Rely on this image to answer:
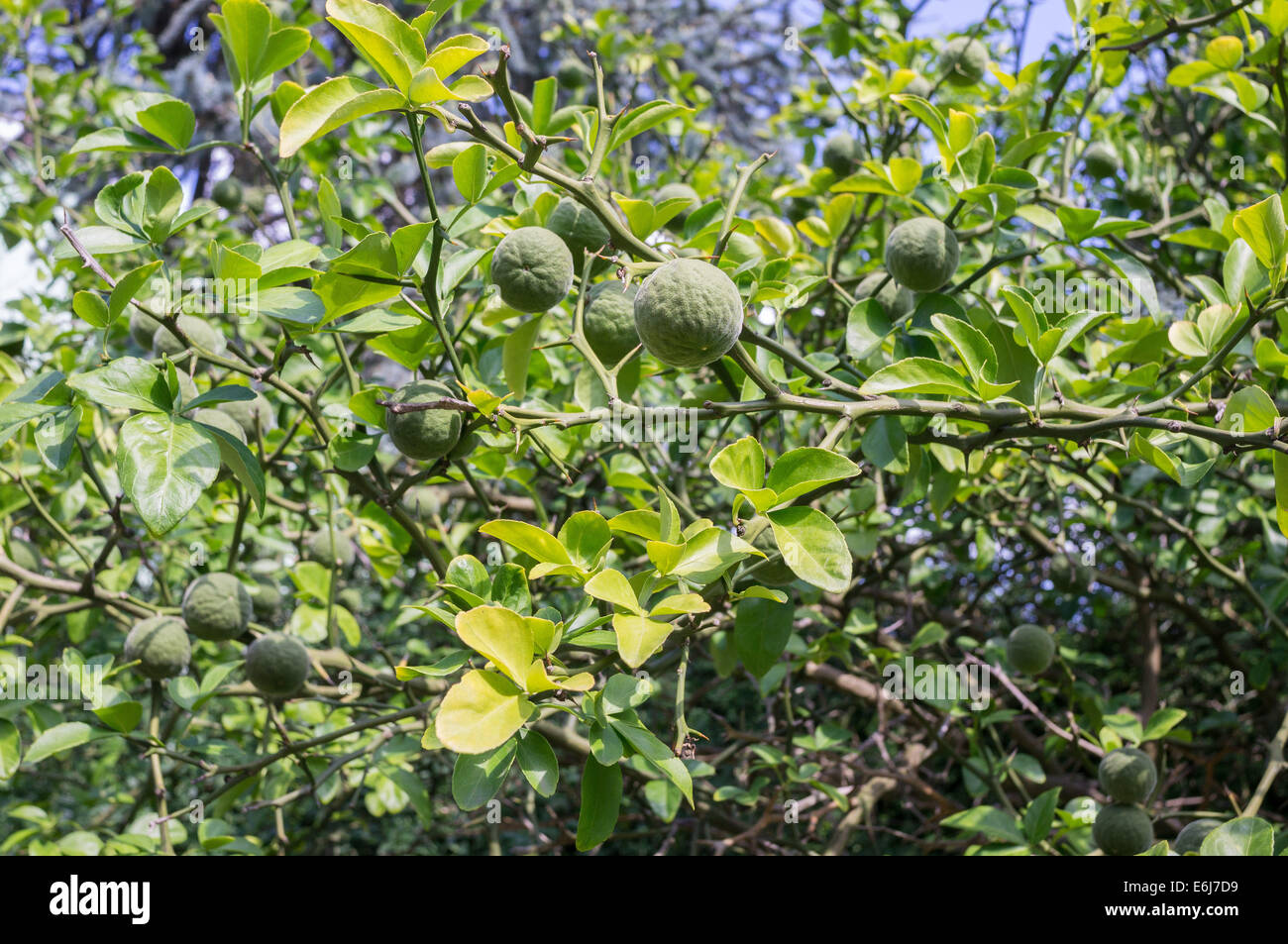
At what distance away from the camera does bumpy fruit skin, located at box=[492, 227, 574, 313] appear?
115cm

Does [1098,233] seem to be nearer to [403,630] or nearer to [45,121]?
[403,630]

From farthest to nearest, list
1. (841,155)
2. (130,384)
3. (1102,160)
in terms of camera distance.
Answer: (1102,160) → (841,155) → (130,384)

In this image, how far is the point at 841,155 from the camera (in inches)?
85.0

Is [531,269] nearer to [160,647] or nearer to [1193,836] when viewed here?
[160,647]

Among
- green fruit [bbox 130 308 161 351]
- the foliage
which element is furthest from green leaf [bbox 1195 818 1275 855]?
green fruit [bbox 130 308 161 351]

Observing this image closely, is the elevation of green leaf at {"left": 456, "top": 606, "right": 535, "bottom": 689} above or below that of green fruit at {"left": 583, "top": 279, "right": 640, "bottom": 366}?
below

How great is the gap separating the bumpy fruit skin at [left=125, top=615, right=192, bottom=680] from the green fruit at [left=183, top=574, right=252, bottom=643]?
0.06 m

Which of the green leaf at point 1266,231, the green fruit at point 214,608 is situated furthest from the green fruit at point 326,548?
the green leaf at point 1266,231

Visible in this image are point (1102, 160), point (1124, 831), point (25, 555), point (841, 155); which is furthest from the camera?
point (1102, 160)

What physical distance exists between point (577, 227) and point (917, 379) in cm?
49

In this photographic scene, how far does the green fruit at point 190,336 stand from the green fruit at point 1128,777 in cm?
169

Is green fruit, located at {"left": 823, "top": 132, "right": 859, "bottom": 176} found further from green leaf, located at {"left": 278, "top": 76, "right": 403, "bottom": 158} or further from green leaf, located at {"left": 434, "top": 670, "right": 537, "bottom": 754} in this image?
green leaf, located at {"left": 434, "top": 670, "right": 537, "bottom": 754}

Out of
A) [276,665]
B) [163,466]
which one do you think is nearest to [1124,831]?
[276,665]
